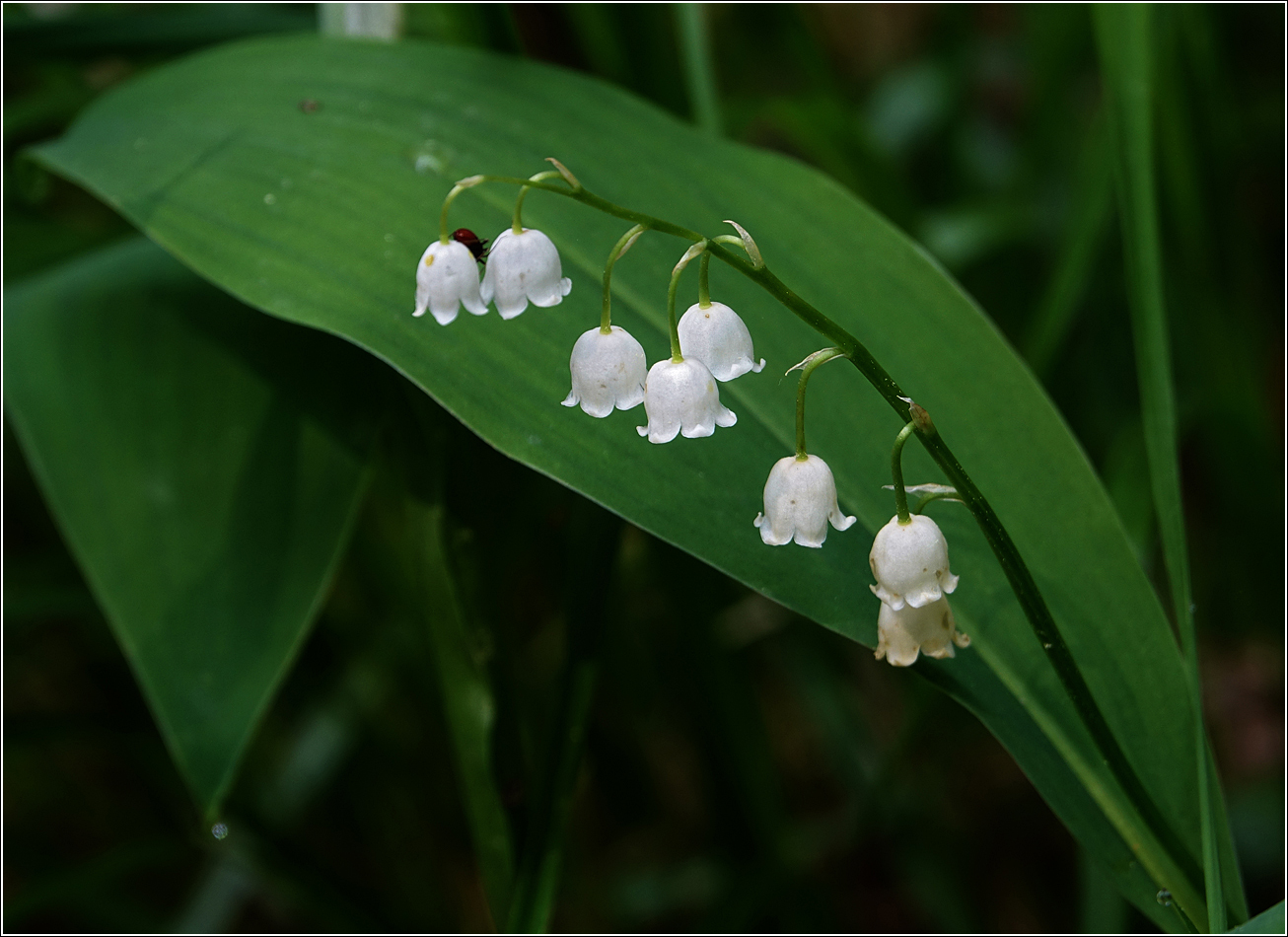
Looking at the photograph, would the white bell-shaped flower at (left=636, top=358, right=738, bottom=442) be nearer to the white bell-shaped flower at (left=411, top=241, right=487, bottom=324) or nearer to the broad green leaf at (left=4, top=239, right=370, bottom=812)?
the white bell-shaped flower at (left=411, top=241, right=487, bottom=324)

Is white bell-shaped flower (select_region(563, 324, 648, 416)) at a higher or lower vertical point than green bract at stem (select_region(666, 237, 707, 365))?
lower

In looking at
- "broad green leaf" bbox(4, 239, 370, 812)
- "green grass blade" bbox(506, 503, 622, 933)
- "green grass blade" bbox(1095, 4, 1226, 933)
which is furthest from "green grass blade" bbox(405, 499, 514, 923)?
"green grass blade" bbox(1095, 4, 1226, 933)

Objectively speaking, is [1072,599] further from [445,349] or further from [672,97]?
[672,97]

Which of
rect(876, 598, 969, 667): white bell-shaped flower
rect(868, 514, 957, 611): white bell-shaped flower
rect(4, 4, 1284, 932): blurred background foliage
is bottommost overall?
rect(4, 4, 1284, 932): blurred background foliage

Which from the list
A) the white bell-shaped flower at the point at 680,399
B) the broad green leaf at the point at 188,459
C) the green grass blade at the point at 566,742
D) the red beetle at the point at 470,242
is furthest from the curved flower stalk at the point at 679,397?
the broad green leaf at the point at 188,459

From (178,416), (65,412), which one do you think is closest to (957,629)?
(178,416)

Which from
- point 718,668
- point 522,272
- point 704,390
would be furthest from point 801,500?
point 718,668

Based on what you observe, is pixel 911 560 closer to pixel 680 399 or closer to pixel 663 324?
pixel 680 399
